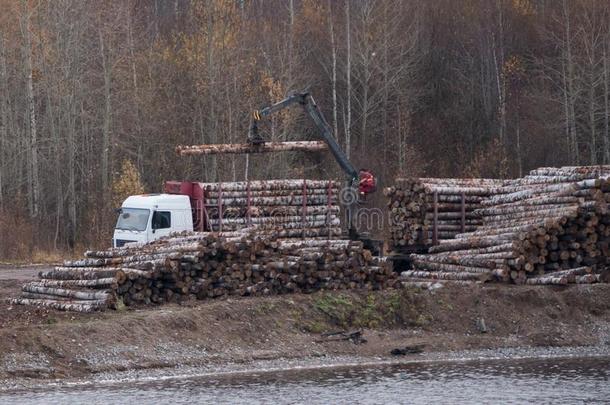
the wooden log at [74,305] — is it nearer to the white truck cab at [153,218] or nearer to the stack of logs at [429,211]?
the white truck cab at [153,218]

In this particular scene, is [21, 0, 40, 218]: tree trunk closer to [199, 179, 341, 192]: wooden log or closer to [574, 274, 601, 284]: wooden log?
[199, 179, 341, 192]: wooden log

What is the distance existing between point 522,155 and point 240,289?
1318 inches

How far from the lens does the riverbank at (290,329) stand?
2223 centimetres

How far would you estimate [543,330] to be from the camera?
26.9 meters

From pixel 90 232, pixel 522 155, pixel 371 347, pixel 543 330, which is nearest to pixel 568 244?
pixel 543 330

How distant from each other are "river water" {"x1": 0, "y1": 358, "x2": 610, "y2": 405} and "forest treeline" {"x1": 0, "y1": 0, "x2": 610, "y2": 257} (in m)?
21.0

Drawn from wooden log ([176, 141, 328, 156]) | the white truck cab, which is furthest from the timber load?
wooden log ([176, 141, 328, 156])

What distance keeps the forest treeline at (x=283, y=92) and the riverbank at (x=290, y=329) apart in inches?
688

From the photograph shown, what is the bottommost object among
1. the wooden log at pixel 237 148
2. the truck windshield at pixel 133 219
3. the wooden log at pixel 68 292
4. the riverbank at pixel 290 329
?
the riverbank at pixel 290 329

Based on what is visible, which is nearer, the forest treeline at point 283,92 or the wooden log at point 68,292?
the wooden log at point 68,292

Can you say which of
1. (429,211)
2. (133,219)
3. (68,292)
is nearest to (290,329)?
(68,292)

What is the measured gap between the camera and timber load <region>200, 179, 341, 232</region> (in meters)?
32.8

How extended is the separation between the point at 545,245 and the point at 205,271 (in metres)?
8.26


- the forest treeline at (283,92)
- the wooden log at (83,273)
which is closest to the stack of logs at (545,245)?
the wooden log at (83,273)
